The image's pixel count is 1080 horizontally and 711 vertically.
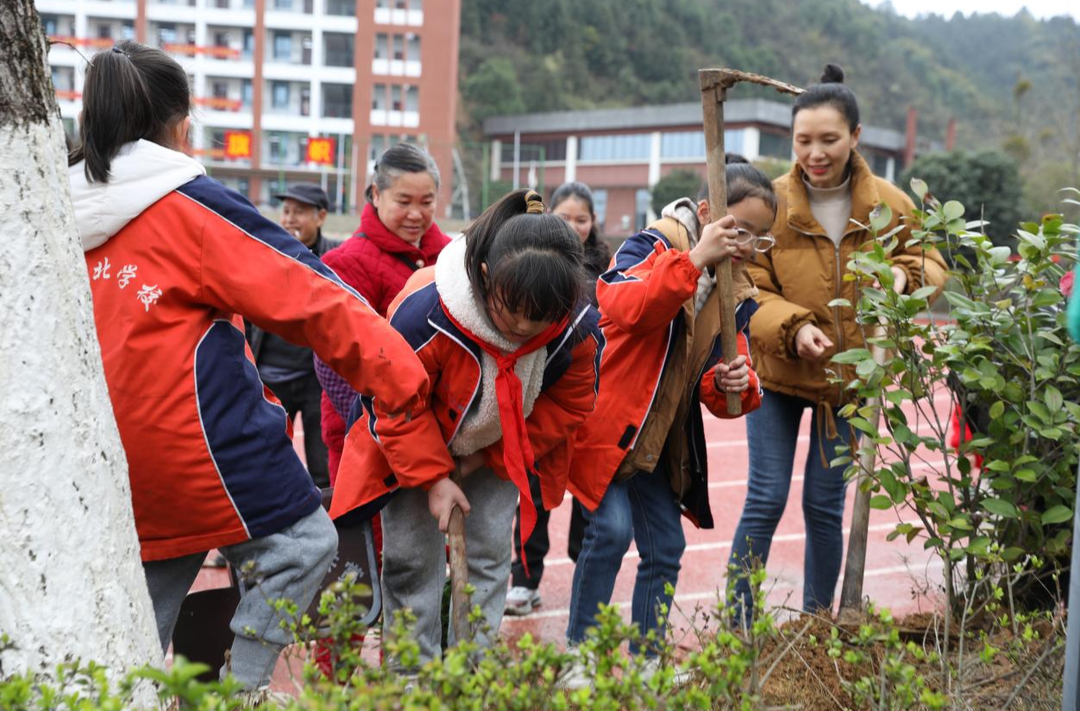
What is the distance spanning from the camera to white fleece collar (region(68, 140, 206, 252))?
249 cm

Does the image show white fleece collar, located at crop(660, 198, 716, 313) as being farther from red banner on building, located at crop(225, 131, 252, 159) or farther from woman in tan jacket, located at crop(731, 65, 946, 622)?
red banner on building, located at crop(225, 131, 252, 159)

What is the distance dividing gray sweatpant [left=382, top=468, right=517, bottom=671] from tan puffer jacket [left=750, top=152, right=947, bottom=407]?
1223mm

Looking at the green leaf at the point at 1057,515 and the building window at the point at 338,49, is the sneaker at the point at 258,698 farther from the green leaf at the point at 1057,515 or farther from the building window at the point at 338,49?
the building window at the point at 338,49

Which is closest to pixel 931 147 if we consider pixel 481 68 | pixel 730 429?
pixel 481 68

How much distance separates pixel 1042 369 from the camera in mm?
2932

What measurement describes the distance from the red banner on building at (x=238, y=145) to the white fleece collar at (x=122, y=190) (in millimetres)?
50459

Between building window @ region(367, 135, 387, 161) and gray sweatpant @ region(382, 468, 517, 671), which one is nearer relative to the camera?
gray sweatpant @ region(382, 468, 517, 671)

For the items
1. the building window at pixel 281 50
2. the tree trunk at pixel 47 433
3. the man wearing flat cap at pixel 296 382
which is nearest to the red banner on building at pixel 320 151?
the building window at pixel 281 50

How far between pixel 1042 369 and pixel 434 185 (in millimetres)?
2191

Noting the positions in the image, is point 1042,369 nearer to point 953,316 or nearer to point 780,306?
point 953,316

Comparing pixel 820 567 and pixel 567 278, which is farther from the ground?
pixel 567 278

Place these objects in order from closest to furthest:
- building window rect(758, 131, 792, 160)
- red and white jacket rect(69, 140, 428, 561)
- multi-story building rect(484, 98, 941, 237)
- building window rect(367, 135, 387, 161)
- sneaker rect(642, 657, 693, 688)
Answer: sneaker rect(642, 657, 693, 688) < red and white jacket rect(69, 140, 428, 561) < building window rect(367, 135, 387, 161) < multi-story building rect(484, 98, 941, 237) < building window rect(758, 131, 792, 160)

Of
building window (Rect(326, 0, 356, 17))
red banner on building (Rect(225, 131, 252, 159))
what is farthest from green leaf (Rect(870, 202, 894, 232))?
building window (Rect(326, 0, 356, 17))

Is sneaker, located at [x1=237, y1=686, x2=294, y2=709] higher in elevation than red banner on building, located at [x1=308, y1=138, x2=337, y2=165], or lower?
lower
